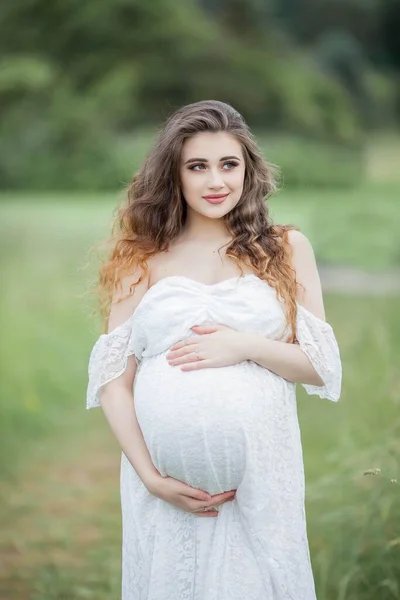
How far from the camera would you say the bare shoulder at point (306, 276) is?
82.5 inches

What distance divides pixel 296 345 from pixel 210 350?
0.20 meters

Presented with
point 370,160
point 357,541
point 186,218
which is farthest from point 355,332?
point 186,218

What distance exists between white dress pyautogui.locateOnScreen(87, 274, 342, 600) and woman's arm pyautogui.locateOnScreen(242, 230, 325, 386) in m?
0.02

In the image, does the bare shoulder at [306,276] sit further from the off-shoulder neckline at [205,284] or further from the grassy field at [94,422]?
the grassy field at [94,422]

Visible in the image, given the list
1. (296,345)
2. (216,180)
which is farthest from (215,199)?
(296,345)

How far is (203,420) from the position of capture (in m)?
1.96

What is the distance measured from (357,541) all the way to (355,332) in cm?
217

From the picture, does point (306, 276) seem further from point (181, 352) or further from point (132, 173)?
point (132, 173)

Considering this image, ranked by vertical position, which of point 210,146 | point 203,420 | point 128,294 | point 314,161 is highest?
point 314,161

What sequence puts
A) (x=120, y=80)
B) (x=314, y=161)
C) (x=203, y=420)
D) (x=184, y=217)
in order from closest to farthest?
(x=203, y=420)
(x=184, y=217)
(x=314, y=161)
(x=120, y=80)

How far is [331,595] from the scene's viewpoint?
2.92 metres

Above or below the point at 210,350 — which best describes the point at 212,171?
above

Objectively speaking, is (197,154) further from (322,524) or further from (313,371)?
(322,524)

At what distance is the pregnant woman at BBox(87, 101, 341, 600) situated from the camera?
199 centimetres
